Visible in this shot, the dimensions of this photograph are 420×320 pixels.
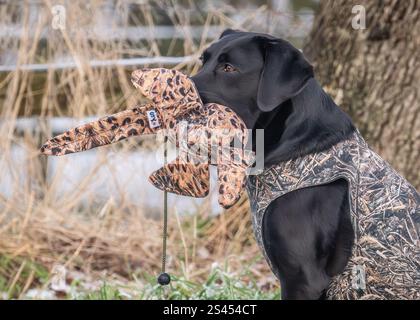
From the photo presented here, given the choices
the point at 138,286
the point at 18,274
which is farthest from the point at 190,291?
the point at 18,274

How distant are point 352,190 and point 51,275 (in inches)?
84.6

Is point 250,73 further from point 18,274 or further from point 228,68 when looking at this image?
point 18,274

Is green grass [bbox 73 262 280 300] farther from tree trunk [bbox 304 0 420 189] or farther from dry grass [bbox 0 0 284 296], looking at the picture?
tree trunk [bbox 304 0 420 189]

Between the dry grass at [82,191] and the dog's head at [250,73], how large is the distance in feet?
6.11

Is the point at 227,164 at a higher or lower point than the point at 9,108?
higher

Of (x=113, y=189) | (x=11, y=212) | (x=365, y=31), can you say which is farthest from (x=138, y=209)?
(x=365, y=31)

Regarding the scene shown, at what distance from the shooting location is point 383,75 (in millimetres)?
3918

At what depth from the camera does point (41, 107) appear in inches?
185

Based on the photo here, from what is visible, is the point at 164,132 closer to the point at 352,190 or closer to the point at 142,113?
the point at 142,113

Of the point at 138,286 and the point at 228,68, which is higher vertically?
the point at 228,68

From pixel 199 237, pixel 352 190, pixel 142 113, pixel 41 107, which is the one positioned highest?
pixel 142 113

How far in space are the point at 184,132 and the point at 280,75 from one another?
1.16 feet

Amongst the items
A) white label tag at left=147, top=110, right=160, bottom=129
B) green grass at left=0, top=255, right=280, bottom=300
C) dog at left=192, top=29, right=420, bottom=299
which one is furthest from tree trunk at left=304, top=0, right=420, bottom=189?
white label tag at left=147, top=110, right=160, bottom=129

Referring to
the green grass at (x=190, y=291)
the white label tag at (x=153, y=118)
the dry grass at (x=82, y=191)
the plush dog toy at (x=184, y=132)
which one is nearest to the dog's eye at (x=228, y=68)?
the plush dog toy at (x=184, y=132)
